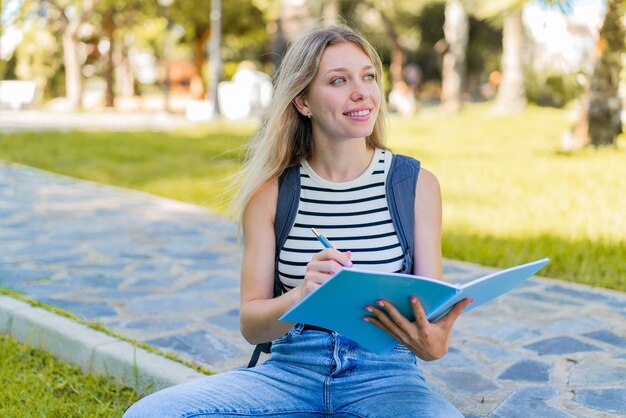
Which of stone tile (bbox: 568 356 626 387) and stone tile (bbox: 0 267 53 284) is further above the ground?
stone tile (bbox: 568 356 626 387)

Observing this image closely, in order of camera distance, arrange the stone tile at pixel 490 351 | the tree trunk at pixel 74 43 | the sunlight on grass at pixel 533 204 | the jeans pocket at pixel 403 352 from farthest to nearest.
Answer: the tree trunk at pixel 74 43, the sunlight on grass at pixel 533 204, the stone tile at pixel 490 351, the jeans pocket at pixel 403 352

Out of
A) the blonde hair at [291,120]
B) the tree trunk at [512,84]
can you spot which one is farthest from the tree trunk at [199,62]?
the blonde hair at [291,120]

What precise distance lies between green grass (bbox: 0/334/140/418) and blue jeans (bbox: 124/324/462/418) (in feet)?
3.20

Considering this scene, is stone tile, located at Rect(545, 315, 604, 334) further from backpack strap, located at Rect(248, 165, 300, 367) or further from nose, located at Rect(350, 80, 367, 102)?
nose, located at Rect(350, 80, 367, 102)

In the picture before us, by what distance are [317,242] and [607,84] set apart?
10.4 metres

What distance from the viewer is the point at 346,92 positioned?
2.66 meters

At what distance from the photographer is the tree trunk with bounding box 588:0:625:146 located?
38.3 feet

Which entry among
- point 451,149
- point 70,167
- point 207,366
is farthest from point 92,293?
point 451,149

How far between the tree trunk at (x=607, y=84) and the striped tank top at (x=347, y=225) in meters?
10.1

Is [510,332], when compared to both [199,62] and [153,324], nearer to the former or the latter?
[153,324]

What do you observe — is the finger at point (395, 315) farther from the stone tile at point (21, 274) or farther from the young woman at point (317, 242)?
the stone tile at point (21, 274)

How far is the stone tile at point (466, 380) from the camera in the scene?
358 centimetres

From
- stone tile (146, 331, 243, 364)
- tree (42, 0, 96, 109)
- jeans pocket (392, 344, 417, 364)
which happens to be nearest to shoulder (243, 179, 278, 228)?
jeans pocket (392, 344, 417, 364)

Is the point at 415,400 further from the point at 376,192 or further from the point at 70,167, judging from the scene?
the point at 70,167
